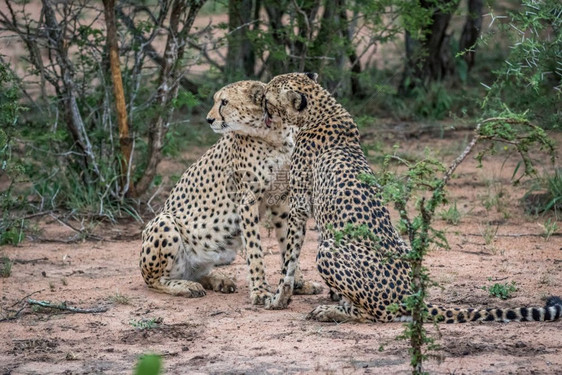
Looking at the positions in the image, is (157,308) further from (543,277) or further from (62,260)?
(543,277)

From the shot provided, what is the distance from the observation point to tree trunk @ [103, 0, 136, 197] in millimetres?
7242

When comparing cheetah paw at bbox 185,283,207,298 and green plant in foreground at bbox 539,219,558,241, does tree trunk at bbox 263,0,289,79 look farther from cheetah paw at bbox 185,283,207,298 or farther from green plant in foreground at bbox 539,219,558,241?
cheetah paw at bbox 185,283,207,298

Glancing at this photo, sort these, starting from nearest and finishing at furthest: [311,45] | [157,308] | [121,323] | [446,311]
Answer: [446,311] → [121,323] → [157,308] → [311,45]

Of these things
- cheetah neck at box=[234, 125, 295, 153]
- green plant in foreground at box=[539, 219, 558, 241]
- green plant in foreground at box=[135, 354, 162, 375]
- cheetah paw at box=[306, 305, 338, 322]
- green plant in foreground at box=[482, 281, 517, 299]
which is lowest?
cheetah paw at box=[306, 305, 338, 322]

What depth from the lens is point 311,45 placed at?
8.37 metres

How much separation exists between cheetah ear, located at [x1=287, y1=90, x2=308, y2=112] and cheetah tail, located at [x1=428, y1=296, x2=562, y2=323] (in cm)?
158

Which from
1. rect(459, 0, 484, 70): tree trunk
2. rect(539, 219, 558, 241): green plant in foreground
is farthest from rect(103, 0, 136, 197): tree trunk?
rect(459, 0, 484, 70): tree trunk

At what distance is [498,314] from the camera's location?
184 inches

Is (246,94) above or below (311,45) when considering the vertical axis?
below

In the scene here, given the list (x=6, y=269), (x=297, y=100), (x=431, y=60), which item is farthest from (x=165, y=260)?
(x=431, y=60)

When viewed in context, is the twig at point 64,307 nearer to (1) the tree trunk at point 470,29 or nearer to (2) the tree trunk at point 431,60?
(2) the tree trunk at point 431,60

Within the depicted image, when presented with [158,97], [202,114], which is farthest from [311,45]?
[202,114]

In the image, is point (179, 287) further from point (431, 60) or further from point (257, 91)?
point (431, 60)

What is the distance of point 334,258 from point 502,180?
429 cm
